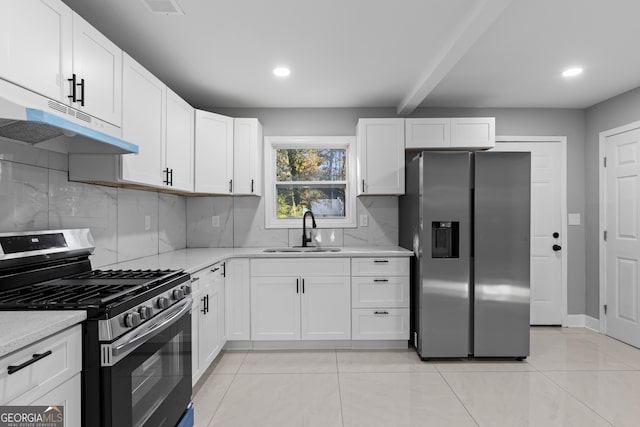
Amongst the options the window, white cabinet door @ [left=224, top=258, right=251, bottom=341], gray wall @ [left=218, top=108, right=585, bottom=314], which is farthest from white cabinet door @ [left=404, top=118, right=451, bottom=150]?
white cabinet door @ [left=224, top=258, right=251, bottom=341]

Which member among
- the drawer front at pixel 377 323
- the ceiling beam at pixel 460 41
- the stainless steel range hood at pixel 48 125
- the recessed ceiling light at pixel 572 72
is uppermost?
the recessed ceiling light at pixel 572 72

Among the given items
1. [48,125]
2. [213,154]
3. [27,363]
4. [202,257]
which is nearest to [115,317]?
[27,363]

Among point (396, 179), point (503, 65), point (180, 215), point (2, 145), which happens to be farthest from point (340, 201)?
point (2, 145)

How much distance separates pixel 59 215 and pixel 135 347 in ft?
3.57

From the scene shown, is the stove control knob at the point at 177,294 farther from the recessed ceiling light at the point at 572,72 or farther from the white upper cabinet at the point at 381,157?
the recessed ceiling light at the point at 572,72

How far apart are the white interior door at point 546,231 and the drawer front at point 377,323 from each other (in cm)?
181

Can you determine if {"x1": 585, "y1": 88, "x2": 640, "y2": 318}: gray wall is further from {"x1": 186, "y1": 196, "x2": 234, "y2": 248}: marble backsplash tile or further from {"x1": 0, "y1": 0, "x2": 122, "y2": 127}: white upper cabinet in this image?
{"x1": 0, "y1": 0, "x2": 122, "y2": 127}: white upper cabinet

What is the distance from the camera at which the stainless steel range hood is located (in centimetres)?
115

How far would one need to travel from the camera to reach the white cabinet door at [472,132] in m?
3.60

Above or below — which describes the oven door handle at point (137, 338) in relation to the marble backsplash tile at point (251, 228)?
below

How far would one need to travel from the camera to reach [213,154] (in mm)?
3344

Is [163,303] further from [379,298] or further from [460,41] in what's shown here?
[460,41]

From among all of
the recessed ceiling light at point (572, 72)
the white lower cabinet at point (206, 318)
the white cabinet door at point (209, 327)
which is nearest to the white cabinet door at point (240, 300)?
the white lower cabinet at point (206, 318)

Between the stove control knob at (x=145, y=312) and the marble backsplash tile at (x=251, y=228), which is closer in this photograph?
the stove control knob at (x=145, y=312)
